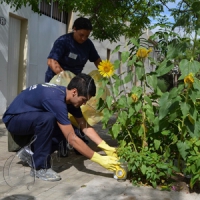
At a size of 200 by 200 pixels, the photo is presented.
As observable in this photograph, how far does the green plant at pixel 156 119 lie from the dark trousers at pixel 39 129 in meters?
0.56

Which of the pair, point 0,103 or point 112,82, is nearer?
point 112,82

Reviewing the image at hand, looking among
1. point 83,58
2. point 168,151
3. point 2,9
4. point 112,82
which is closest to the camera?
point 168,151

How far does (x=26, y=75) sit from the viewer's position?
31.5 ft

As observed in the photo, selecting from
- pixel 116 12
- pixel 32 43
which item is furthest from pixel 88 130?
pixel 32 43

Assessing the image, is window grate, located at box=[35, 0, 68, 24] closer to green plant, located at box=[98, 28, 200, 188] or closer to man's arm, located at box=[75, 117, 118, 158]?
man's arm, located at box=[75, 117, 118, 158]

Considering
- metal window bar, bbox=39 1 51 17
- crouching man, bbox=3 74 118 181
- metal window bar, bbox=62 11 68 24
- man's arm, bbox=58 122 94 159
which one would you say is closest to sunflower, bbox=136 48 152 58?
crouching man, bbox=3 74 118 181

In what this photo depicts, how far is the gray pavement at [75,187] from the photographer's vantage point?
3.41 metres

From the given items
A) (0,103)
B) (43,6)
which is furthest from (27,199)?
(43,6)

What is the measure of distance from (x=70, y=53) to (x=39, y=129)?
138 cm

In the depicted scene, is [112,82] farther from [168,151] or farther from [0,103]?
[0,103]

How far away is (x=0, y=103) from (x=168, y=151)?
19.0 ft

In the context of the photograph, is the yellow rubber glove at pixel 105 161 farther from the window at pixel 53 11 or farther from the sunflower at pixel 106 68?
the window at pixel 53 11

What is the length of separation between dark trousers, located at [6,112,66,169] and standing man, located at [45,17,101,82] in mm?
964

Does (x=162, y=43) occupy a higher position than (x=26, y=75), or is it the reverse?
(x=162, y=43)
